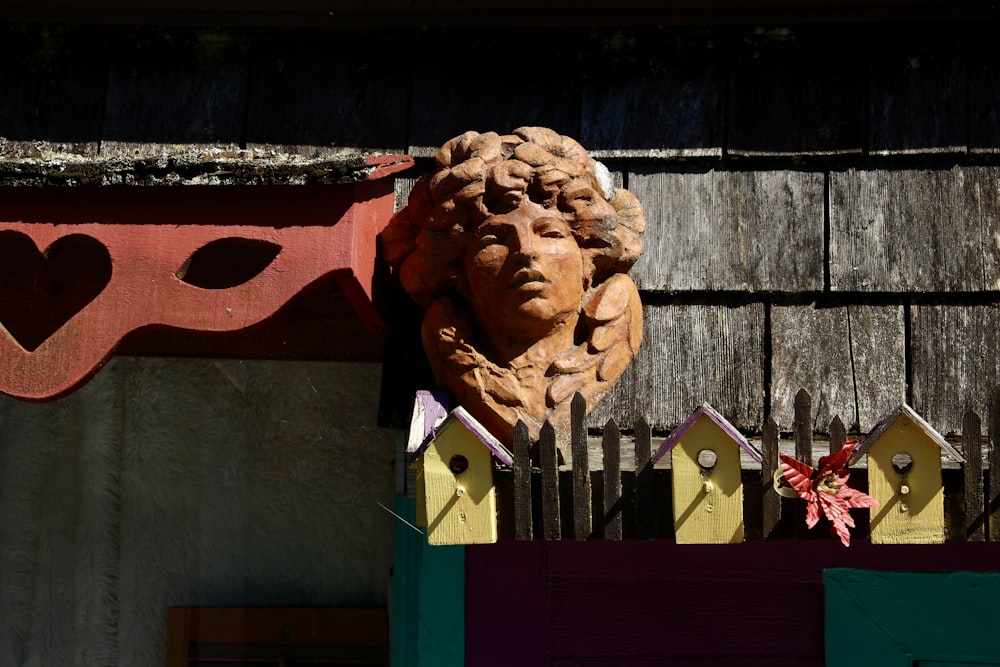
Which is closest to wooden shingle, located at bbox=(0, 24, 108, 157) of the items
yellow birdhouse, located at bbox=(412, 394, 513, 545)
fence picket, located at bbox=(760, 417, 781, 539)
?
yellow birdhouse, located at bbox=(412, 394, 513, 545)

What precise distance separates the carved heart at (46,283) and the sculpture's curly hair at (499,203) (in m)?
0.68

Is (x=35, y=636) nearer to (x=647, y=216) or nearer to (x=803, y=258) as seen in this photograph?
(x=647, y=216)

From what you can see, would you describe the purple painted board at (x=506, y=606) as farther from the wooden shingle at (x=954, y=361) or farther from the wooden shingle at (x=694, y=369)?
the wooden shingle at (x=954, y=361)

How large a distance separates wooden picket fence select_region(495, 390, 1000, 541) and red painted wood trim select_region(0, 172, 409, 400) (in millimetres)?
540

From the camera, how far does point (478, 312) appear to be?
2031 mm

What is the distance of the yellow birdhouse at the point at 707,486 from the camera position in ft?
5.27

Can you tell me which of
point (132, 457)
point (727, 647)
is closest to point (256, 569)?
point (132, 457)

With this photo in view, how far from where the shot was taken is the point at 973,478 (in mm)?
1602

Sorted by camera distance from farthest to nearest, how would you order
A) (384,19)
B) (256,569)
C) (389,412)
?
(256,569), (384,19), (389,412)

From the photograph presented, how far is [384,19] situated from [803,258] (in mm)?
1003

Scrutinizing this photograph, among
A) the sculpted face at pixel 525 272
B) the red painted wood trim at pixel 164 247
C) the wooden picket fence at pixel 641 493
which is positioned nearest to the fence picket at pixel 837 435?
the wooden picket fence at pixel 641 493

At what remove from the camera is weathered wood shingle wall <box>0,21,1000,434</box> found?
2268mm

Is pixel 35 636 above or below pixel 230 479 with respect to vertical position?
below

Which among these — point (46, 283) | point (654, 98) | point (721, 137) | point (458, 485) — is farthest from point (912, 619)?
point (46, 283)
